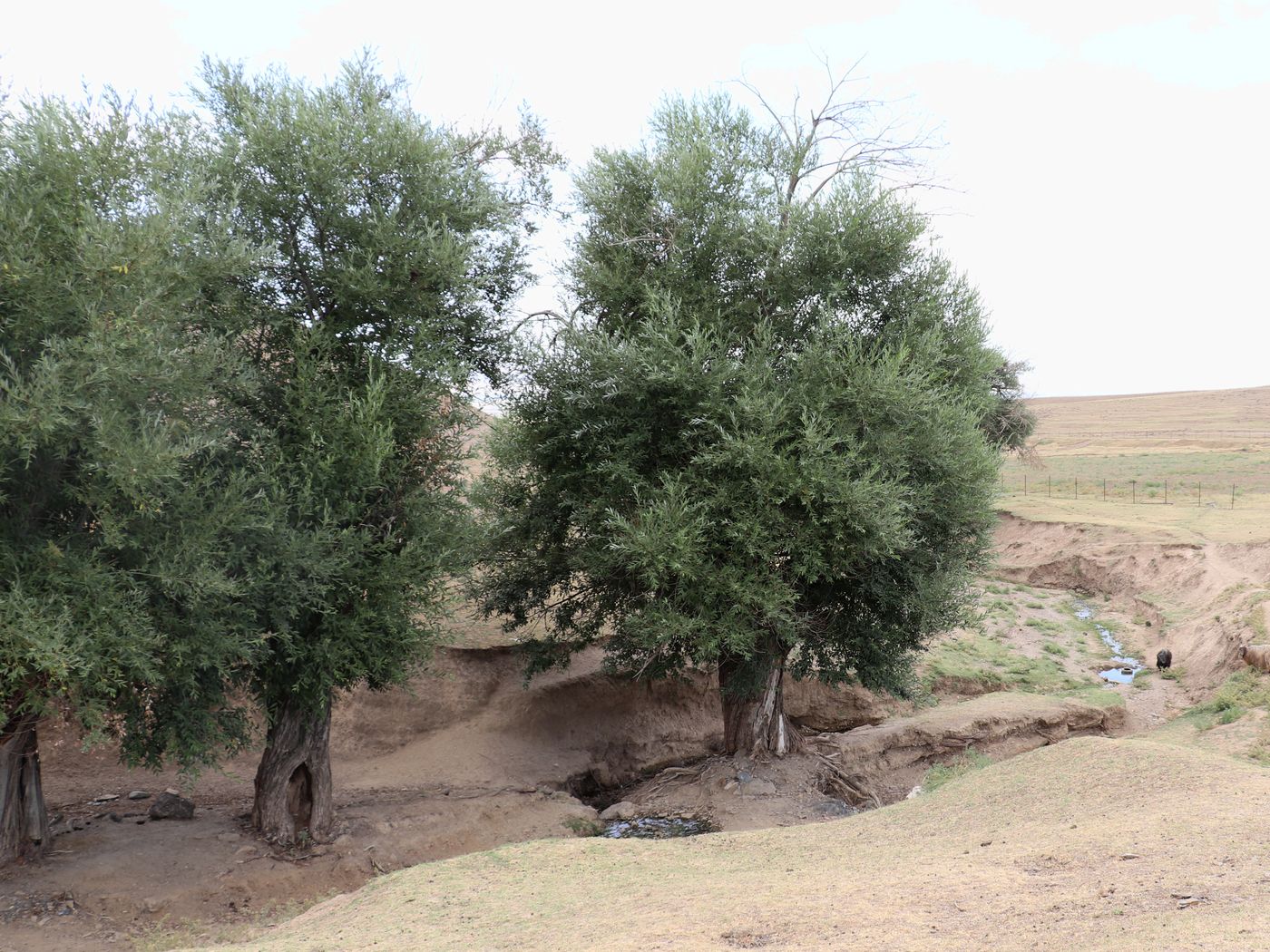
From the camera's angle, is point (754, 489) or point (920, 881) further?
point (754, 489)

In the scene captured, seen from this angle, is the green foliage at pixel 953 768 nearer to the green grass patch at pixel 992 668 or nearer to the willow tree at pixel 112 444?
the green grass patch at pixel 992 668

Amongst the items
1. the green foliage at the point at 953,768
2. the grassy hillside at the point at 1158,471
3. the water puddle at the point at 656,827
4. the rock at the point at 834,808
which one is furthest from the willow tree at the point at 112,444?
the grassy hillside at the point at 1158,471

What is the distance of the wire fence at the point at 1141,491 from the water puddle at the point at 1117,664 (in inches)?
573

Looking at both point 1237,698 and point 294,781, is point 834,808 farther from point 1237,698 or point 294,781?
point 294,781

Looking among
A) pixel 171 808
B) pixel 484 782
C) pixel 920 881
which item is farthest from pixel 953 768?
pixel 171 808

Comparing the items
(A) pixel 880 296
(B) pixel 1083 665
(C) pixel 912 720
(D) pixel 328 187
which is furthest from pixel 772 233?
(B) pixel 1083 665

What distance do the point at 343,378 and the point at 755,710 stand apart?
1078 centimetres

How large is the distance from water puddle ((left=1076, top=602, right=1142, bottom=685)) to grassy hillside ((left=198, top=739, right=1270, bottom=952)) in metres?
14.1

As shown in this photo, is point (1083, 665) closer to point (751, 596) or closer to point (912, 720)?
point (912, 720)

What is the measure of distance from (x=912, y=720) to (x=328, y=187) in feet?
55.9

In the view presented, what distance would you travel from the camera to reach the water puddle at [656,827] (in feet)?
56.0

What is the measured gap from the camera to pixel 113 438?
10992 mm

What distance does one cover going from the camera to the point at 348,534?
→ 1401cm

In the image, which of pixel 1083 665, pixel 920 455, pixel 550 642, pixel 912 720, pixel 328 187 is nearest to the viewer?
pixel 328 187
